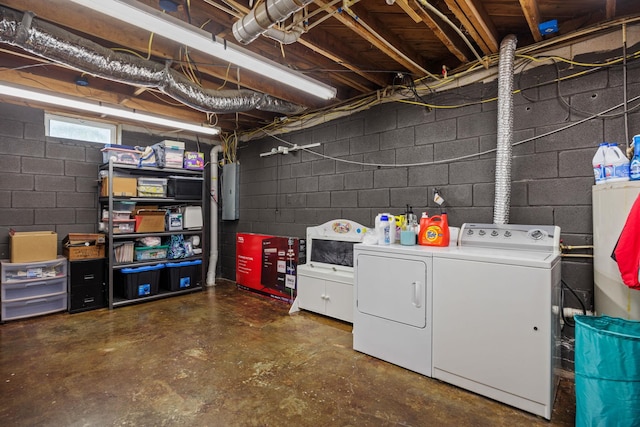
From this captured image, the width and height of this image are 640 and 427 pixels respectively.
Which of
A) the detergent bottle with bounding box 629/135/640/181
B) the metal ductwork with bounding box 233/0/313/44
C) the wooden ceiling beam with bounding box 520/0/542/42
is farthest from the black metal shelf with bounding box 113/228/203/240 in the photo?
the detergent bottle with bounding box 629/135/640/181

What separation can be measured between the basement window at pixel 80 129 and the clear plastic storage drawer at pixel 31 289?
6.21ft

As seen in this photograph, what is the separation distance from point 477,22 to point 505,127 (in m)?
0.80

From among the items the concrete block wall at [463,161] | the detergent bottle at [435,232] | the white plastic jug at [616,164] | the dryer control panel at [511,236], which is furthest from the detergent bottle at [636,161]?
the detergent bottle at [435,232]

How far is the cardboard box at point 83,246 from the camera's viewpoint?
3.76 meters

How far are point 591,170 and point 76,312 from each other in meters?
5.30

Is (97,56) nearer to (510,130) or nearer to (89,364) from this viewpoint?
(89,364)

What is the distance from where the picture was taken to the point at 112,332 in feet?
10.4

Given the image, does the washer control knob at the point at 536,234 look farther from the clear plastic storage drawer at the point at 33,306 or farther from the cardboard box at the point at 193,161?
the clear plastic storage drawer at the point at 33,306

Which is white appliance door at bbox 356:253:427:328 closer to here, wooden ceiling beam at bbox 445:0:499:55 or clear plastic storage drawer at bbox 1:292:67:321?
wooden ceiling beam at bbox 445:0:499:55

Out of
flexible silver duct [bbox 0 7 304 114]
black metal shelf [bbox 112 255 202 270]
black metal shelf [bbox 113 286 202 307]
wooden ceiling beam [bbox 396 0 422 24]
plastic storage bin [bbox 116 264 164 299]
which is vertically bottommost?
black metal shelf [bbox 113 286 202 307]

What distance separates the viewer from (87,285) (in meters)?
3.84

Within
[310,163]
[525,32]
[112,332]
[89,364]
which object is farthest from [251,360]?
[525,32]

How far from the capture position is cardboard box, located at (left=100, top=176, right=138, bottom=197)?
3.99 metres

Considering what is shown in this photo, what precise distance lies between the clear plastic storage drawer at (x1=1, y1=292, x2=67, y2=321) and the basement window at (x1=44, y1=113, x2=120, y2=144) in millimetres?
2077
